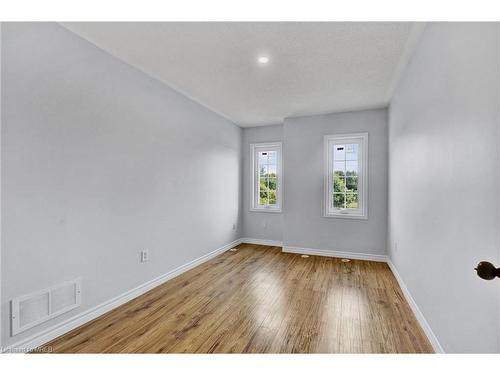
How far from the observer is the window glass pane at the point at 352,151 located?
13.4ft

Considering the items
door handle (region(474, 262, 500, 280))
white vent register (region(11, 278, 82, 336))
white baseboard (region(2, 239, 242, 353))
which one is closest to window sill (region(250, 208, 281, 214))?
white baseboard (region(2, 239, 242, 353))

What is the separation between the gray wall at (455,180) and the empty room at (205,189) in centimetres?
1

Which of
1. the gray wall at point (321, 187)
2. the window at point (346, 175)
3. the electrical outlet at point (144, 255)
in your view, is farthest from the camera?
the window at point (346, 175)

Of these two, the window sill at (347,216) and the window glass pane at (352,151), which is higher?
the window glass pane at (352,151)

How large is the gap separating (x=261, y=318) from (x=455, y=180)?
1.81 meters

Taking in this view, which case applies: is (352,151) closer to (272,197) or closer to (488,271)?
(272,197)

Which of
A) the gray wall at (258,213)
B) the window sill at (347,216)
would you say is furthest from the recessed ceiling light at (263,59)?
the window sill at (347,216)

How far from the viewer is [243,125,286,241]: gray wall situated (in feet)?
16.2

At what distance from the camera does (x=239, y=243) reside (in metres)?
5.02

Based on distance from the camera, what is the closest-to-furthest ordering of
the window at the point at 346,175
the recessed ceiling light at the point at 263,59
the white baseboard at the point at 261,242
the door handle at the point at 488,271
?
the door handle at the point at 488,271
the recessed ceiling light at the point at 263,59
the window at the point at 346,175
the white baseboard at the point at 261,242

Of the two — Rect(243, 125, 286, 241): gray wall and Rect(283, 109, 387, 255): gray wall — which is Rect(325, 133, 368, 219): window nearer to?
Rect(283, 109, 387, 255): gray wall

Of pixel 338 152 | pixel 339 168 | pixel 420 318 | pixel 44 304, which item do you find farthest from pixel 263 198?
pixel 44 304

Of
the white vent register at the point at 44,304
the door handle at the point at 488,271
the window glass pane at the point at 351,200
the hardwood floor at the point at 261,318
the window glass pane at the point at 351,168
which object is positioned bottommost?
the hardwood floor at the point at 261,318

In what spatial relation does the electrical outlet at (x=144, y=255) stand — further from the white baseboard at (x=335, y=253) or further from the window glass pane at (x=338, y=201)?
the window glass pane at (x=338, y=201)
